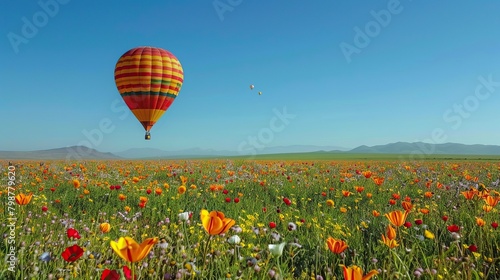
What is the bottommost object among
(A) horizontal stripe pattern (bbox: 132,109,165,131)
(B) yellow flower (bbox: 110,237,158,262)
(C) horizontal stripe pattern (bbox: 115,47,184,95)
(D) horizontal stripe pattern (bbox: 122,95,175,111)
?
(B) yellow flower (bbox: 110,237,158,262)

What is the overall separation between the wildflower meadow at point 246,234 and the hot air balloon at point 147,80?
544 centimetres

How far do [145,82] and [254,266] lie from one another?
503 inches

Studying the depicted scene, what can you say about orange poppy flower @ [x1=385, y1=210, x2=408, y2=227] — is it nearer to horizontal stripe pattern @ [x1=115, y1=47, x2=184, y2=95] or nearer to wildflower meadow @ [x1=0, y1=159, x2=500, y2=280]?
wildflower meadow @ [x1=0, y1=159, x2=500, y2=280]

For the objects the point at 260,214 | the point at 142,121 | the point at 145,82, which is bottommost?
the point at 260,214

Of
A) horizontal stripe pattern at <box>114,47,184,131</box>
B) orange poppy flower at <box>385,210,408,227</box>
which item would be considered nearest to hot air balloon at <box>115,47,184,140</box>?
horizontal stripe pattern at <box>114,47,184,131</box>

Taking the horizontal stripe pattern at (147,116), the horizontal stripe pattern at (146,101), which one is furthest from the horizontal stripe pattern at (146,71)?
the horizontal stripe pattern at (147,116)

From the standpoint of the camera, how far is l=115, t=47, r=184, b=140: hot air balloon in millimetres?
14367

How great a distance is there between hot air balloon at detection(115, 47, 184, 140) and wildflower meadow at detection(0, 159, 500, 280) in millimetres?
5442

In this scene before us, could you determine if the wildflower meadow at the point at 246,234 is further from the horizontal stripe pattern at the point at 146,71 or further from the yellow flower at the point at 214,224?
the horizontal stripe pattern at the point at 146,71

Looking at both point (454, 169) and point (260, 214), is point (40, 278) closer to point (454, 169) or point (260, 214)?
point (260, 214)

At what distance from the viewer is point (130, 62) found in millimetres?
14562

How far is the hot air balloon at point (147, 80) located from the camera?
1437 centimetres

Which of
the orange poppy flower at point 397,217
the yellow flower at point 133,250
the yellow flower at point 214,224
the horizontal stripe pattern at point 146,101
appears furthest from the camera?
the horizontal stripe pattern at point 146,101

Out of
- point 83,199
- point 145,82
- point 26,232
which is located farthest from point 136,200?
point 145,82
